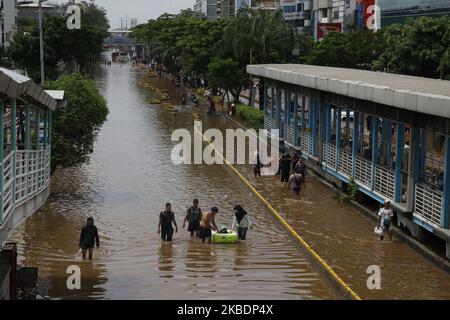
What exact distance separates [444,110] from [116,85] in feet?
219

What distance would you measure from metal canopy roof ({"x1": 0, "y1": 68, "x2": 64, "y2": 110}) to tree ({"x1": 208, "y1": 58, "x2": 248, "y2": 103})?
102 feet

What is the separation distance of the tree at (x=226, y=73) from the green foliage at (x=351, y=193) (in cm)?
2757

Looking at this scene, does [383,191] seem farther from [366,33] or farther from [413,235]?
[366,33]

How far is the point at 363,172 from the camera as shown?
78.0 feet

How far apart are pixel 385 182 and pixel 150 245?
239 inches

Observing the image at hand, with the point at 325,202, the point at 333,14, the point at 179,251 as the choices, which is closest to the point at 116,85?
the point at 333,14

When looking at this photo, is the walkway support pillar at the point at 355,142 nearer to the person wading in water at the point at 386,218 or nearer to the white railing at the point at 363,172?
the white railing at the point at 363,172

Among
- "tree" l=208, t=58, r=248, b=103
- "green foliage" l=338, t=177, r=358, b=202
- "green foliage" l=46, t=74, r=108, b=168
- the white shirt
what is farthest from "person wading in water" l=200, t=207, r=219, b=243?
"tree" l=208, t=58, r=248, b=103

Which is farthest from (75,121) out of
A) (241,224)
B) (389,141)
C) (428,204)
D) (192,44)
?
(192,44)

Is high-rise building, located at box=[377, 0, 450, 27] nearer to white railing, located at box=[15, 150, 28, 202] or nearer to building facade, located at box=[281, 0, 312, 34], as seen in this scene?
building facade, located at box=[281, 0, 312, 34]

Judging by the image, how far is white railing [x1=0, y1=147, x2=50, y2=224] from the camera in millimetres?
12805

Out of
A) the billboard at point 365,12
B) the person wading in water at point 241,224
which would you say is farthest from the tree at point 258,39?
the person wading in water at point 241,224

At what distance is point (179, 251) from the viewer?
18812 mm

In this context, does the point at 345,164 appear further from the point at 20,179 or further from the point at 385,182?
the point at 20,179
